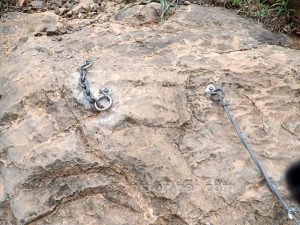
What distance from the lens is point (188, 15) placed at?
3.19 meters

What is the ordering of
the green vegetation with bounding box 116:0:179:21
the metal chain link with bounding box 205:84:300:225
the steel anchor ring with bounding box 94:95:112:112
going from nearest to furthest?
1. the metal chain link with bounding box 205:84:300:225
2. the steel anchor ring with bounding box 94:95:112:112
3. the green vegetation with bounding box 116:0:179:21

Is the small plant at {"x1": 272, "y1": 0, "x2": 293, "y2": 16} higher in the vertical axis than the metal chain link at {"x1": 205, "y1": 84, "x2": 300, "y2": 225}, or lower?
higher

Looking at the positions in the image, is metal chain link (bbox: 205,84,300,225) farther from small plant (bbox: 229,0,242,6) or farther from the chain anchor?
small plant (bbox: 229,0,242,6)

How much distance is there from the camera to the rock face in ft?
7.19

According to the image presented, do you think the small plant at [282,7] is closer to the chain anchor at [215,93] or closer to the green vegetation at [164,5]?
the green vegetation at [164,5]

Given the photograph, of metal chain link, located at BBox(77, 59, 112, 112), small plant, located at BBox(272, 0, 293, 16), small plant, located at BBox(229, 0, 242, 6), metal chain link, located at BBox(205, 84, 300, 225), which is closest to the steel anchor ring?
metal chain link, located at BBox(77, 59, 112, 112)

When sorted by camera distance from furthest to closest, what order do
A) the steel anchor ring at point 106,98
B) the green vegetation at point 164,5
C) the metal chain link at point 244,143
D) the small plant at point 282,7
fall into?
the small plant at point 282,7 < the green vegetation at point 164,5 < the steel anchor ring at point 106,98 < the metal chain link at point 244,143

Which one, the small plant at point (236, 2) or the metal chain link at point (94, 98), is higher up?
the small plant at point (236, 2)

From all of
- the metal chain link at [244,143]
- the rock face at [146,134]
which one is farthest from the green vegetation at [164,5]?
the metal chain link at [244,143]

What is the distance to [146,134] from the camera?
2.32 metres

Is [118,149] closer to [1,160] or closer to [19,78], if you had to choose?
[1,160]

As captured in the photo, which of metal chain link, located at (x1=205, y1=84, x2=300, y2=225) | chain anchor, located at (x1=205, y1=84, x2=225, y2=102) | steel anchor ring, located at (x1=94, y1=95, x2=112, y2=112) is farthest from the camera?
chain anchor, located at (x1=205, y1=84, x2=225, y2=102)

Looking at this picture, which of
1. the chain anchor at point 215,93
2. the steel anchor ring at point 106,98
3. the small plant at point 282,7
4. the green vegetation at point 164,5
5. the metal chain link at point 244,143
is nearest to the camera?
the metal chain link at point 244,143

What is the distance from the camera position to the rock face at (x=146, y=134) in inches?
86.3
